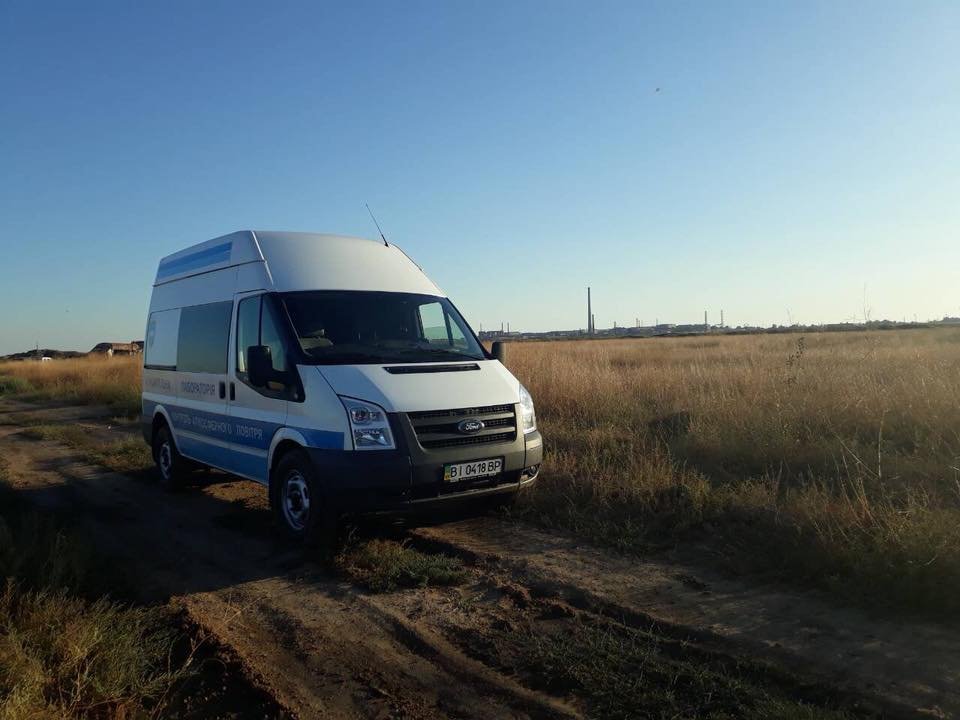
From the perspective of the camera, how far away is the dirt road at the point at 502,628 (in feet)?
11.2

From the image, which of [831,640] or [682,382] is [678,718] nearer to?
[831,640]

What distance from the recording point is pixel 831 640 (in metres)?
3.96

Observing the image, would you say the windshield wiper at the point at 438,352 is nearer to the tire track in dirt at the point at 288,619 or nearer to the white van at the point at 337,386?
the white van at the point at 337,386

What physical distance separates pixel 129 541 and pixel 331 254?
3.21 meters

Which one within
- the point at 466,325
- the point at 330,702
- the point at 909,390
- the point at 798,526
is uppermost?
the point at 466,325

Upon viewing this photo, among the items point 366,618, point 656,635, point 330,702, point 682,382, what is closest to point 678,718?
point 656,635

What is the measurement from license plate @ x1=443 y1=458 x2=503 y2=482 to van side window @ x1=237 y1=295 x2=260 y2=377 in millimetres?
2254

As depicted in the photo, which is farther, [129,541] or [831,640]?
[129,541]

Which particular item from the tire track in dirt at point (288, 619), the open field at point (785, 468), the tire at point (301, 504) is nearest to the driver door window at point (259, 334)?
the tire at point (301, 504)

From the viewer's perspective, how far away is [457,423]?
18.4 ft

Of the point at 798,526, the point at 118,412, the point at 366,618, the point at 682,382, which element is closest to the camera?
the point at 366,618

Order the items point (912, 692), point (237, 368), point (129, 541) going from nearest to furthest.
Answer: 1. point (912, 692)
2. point (129, 541)
3. point (237, 368)

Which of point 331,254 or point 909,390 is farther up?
point 331,254

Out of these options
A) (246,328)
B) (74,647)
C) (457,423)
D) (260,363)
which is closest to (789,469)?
(457,423)
